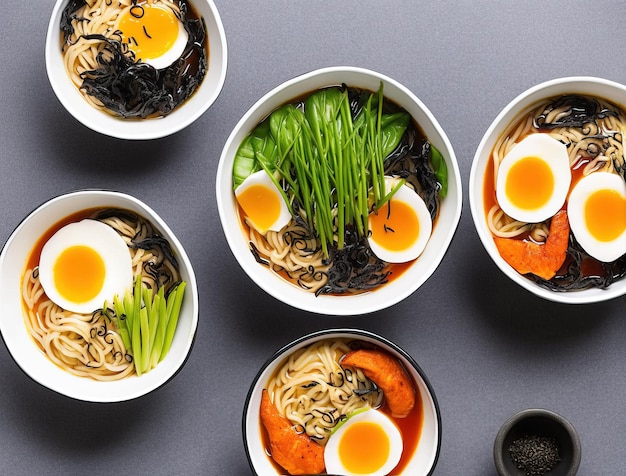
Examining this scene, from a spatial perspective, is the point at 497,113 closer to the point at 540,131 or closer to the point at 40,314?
the point at 540,131

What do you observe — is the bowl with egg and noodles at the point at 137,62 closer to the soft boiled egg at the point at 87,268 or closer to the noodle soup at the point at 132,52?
the noodle soup at the point at 132,52

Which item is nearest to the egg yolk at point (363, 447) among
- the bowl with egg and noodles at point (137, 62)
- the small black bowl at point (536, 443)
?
the small black bowl at point (536, 443)

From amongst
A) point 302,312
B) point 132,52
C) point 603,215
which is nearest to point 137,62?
point 132,52

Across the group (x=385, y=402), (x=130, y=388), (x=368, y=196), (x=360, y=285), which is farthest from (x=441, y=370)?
(x=130, y=388)

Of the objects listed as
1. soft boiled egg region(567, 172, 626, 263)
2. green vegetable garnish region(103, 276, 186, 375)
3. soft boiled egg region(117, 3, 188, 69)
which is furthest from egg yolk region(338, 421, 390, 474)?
soft boiled egg region(117, 3, 188, 69)

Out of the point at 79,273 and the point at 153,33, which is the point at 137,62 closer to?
the point at 153,33

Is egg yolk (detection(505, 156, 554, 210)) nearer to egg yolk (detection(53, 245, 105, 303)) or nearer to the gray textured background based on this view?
the gray textured background
